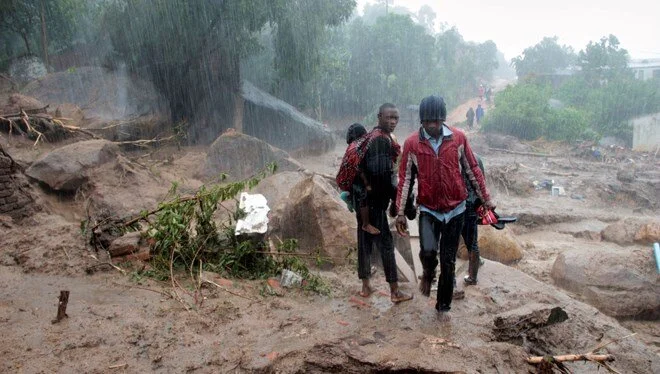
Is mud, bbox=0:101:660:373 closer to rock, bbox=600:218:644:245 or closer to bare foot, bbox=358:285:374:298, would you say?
bare foot, bbox=358:285:374:298

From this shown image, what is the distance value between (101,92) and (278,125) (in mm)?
5958

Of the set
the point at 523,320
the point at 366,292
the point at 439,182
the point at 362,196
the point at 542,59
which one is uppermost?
the point at 542,59

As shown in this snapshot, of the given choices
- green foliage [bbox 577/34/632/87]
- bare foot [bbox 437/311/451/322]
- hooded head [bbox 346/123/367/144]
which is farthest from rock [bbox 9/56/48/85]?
green foliage [bbox 577/34/632/87]

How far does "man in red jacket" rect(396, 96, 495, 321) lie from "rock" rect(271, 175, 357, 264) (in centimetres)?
159

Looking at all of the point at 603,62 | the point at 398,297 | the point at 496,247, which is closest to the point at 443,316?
the point at 398,297

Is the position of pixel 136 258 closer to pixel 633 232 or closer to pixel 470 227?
pixel 470 227

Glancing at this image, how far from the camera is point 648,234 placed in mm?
7664

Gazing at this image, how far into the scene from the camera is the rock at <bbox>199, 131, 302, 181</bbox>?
1046 centimetres

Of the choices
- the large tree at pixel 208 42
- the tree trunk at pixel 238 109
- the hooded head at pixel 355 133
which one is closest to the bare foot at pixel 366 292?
the hooded head at pixel 355 133

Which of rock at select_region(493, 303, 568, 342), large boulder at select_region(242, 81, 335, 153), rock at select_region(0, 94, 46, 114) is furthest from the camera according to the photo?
large boulder at select_region(242, 81, 335, 153)

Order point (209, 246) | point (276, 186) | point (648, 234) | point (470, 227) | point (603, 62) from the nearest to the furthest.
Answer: point (470, 227) → point (209, 246) → point (276, 186) → point (648, 234) → point (603, 62)

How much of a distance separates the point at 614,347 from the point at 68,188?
23.3 ft

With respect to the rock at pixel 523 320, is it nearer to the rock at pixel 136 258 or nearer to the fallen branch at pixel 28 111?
the rock at pixel 136 258

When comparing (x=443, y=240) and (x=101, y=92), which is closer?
(x=443, y=240)
